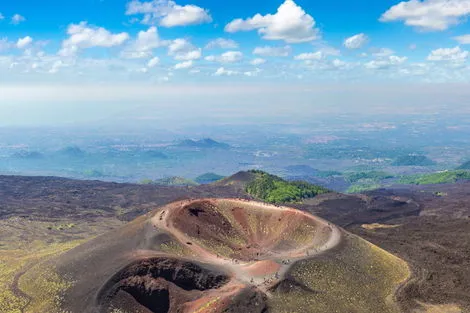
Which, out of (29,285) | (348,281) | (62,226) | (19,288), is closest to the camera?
(348,281)

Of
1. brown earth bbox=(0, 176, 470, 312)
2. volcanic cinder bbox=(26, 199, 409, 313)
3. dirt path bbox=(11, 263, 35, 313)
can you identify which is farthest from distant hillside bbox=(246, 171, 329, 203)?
dirt path bbox=(11, 263, 35, 313)

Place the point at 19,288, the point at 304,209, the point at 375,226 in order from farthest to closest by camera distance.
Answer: the point at 304,209, the point at 375,226, the point at 19,288

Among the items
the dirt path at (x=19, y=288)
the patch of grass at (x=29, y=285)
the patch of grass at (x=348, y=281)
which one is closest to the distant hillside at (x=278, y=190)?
the patch of grass at (x=348, y=281)

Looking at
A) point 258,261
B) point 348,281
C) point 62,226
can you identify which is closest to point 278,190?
point 62,226

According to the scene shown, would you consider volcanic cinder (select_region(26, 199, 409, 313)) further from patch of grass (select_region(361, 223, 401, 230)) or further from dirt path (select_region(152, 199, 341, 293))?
patch of grass (select_region(361, 223, 401, 230))

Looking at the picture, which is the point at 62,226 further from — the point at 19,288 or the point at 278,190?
the point at 278,190

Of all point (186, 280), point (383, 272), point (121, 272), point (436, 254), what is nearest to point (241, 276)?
point (186, 280)

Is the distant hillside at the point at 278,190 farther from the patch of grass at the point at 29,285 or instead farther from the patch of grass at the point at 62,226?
the patch of grass at the point at 29,285
